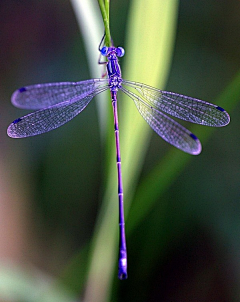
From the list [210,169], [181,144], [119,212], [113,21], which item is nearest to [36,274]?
[119,212]

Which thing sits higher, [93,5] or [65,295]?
[93,5]

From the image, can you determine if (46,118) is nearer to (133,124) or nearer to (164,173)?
(133,124)

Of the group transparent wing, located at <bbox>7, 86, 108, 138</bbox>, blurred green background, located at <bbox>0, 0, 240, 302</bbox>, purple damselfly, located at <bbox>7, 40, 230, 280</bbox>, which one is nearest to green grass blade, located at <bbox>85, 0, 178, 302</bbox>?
purple damselfly, located at <bbox>7, 40, 230, 280</bbox>

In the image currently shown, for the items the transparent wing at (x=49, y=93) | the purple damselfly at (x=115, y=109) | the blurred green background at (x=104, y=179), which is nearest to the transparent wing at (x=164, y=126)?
the purple damselfly at (x=115, y=109)

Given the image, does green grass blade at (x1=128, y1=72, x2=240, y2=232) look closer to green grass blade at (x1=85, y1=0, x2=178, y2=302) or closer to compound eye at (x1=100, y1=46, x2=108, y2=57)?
green grass blade at (x1=85, y1=0, x2=178, y2=302)

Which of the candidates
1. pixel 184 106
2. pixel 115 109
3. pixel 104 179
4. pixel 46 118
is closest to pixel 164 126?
pixel 184 106

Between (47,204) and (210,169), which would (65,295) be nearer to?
(47,204)

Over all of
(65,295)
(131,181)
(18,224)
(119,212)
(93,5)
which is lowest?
(65,295)
